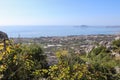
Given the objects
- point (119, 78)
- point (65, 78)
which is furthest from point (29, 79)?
point (119, 78)

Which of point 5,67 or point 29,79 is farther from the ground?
point 5,67

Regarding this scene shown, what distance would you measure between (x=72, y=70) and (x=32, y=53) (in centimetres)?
269

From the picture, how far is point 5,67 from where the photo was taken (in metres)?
5.51

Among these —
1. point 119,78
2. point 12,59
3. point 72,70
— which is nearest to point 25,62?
point 12,59

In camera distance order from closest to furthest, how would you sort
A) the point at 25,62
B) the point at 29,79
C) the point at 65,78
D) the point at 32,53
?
the point at 65,78 < the point at 25,62 < the point at 29,79 < the point at 32,53

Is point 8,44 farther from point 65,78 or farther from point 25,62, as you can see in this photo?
point 65,78

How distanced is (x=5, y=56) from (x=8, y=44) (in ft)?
2.23

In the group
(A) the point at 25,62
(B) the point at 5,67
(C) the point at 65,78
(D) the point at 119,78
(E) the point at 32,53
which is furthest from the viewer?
(E) the point at 32,53

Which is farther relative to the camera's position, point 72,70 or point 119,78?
point 119,78

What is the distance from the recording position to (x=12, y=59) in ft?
19.0

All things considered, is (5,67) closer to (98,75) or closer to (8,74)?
(8,74)

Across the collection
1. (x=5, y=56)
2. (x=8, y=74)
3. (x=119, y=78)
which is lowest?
(x=119, y=78)

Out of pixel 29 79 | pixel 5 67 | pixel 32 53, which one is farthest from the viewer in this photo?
pixel 32 53

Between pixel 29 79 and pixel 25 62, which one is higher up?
pixel 25 62
